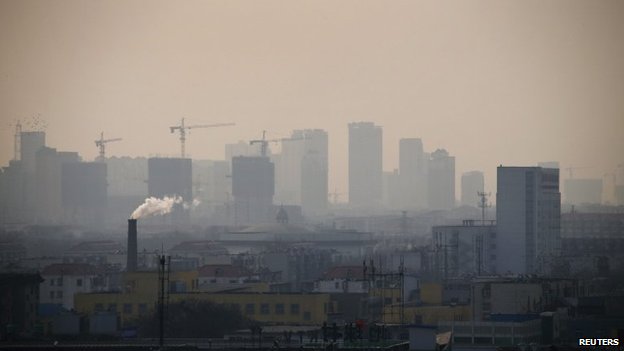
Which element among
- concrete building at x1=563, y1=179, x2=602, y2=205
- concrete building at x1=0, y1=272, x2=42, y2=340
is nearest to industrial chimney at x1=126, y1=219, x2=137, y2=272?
concrete building at x1=0, y1=272, x2=42, y2=340

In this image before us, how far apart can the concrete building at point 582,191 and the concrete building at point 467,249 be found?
70.4 meters

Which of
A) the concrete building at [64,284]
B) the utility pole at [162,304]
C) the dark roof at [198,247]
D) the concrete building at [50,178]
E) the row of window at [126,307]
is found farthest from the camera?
the concrete building at [50,178]

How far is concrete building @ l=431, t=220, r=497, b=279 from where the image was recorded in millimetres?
82312

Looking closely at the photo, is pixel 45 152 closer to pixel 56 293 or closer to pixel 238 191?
pixel 238 191

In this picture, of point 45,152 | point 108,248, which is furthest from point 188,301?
point 45,152

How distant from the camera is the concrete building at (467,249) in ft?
270

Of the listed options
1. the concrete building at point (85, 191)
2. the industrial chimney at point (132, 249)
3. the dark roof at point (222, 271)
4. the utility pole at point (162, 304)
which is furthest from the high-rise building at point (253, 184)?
the utility pole at point (162, 304)

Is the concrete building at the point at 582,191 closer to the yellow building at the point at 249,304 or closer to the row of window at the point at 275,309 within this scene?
the yellow building at the point at 249,304

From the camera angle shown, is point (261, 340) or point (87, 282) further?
point (87, 282)

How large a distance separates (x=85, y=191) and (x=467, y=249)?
8464 cm

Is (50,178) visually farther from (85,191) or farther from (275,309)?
(275,309)

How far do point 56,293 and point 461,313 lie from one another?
1634 cm

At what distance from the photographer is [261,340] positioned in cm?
4200

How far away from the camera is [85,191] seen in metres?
167
